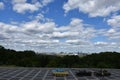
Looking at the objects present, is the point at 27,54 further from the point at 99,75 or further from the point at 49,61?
→ the point at 99,75

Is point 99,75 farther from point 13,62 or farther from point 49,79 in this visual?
point 13,62

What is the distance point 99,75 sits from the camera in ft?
90.3

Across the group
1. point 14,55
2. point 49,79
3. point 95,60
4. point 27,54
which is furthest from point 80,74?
point 27,54

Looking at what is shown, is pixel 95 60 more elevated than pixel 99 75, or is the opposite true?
pixel 95 60

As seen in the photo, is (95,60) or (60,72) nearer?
(60,72)

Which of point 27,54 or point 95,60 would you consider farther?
point 27,54

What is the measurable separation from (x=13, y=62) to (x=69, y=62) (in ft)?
44.0

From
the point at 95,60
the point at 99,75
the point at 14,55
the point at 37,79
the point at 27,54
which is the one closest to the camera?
the point at 37,79

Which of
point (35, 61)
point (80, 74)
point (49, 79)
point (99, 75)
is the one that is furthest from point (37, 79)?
point (35, 61)

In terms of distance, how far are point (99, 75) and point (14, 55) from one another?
1486 inches

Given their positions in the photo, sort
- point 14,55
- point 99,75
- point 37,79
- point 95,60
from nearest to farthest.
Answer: point 37,79 → point 99,75 → point 95,60 → point 14,55

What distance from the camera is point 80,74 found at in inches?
1099

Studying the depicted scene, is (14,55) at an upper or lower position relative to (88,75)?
upper

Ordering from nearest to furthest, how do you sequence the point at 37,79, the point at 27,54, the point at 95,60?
the point at 37,79
the point at 95,60
the point at 27,54
